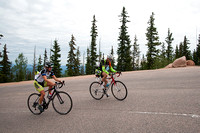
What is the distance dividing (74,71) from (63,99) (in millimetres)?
45569

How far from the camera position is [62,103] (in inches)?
209

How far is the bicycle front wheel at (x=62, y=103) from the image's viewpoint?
5242 millimetres

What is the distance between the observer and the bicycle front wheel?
524 centimetres

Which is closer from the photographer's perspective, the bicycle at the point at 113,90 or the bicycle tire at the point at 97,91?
the bicycle at the point at 113,90

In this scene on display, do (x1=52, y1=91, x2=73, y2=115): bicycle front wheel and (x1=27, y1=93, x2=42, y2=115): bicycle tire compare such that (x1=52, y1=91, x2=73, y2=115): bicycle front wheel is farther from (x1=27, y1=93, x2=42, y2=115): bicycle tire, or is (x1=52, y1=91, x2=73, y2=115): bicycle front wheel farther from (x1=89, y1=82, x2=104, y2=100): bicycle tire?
(x1=89, y1=82, x2=104, y2=100): bicycle tire

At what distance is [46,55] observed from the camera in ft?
206

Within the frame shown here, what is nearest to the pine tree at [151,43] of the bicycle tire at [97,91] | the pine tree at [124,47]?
the pine tree at [124,47]

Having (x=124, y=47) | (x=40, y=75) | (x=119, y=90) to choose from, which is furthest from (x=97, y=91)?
(x=124, y=47)

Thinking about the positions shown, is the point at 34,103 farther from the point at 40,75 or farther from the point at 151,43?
the point at 151,43

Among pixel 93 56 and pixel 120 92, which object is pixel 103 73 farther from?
pixel 93 56

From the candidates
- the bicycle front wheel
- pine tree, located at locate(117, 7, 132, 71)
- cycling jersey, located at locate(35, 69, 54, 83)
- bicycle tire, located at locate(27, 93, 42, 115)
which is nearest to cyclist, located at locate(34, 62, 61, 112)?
cycling jersey, located at locate(35, 69, 54, 83)

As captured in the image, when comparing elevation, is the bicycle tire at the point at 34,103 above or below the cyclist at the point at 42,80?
below

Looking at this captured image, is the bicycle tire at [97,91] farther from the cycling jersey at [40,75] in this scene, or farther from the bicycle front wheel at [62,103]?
the cycling jersey at [40,75]

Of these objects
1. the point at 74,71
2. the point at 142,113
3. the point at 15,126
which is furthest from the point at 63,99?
the point at 74,71
